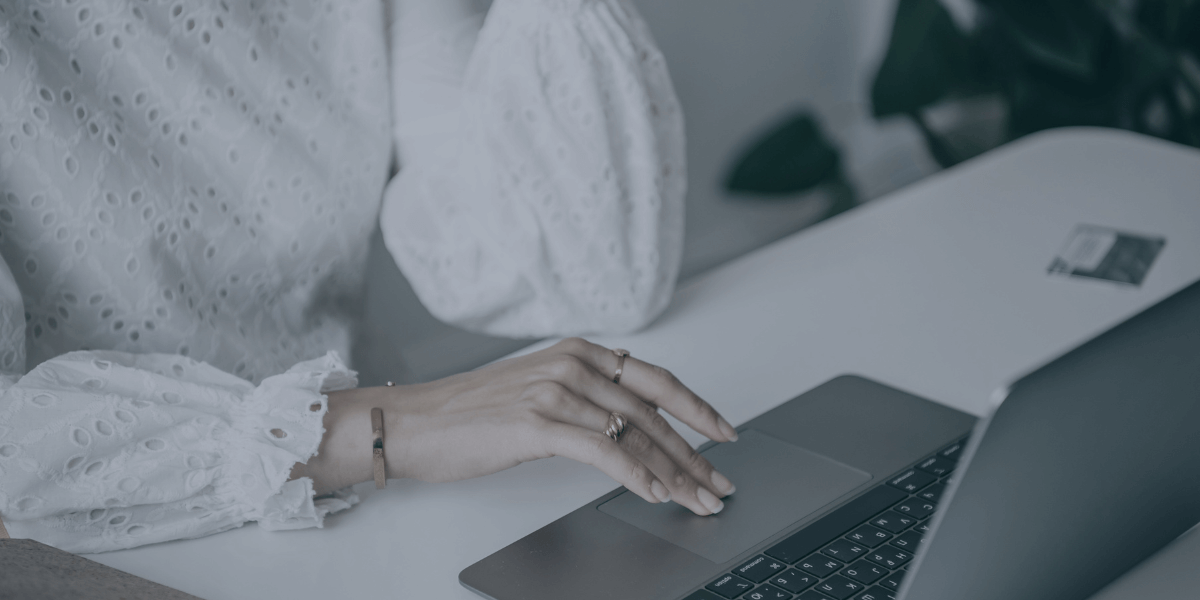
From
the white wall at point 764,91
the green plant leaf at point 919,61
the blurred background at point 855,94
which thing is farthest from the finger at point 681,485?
the green plant leaf at point 919,61

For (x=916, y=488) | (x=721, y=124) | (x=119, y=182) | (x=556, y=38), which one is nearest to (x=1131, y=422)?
(x=916, y=488)

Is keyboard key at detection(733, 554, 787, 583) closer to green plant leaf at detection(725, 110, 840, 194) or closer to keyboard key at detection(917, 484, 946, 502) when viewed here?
keyboard key at detection(917, 484, 946, 502)

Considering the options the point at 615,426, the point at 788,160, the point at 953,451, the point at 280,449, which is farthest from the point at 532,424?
the point at 788,160

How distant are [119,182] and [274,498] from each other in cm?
36

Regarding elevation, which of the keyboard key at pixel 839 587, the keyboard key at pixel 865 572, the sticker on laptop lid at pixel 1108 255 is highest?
the sticker on laptop lid at pixel 1108 255

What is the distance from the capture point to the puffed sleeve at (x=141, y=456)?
0.65 m

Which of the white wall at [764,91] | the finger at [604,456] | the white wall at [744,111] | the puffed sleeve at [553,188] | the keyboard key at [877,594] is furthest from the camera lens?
the white wall at [764,91]

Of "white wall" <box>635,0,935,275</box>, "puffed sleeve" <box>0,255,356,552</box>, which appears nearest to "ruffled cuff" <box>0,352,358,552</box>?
"puffed sleeve" <box>0,255,356,552</box>

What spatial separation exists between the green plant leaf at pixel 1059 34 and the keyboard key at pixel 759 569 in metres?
1.64

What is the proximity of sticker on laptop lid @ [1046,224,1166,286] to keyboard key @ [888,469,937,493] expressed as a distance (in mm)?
398

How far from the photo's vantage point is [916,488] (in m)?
0.64

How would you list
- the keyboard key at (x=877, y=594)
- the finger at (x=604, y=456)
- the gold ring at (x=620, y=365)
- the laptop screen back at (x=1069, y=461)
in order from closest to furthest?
1. the laptop screen back at (x=1069, y=461)
2. the keyboard key at (x=877, y=594)
3. the finger at (x=604, y=456)
4. the gold ring at (x=620, y=365)

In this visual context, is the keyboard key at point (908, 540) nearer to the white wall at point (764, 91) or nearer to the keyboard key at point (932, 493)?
the keyboard key at point (932, 493)

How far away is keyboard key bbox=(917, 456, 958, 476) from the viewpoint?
0.66 meters
